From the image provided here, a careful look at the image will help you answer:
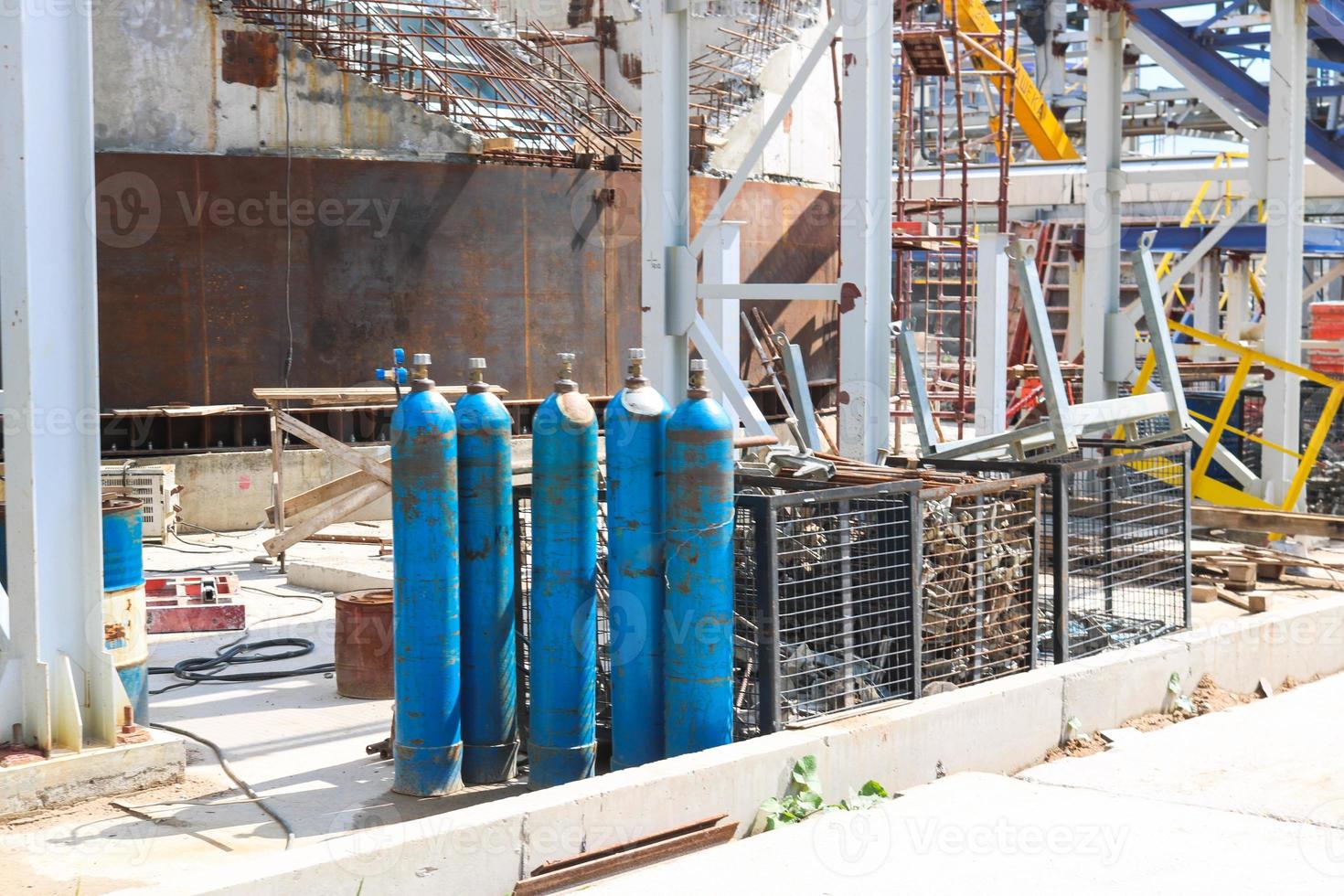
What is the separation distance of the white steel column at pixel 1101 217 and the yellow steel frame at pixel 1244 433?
695 millimetres

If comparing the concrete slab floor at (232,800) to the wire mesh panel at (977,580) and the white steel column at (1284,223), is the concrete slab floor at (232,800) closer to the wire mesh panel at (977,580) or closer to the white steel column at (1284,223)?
the wire mesh panel at (977,580)

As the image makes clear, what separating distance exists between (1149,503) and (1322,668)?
2.07 meters

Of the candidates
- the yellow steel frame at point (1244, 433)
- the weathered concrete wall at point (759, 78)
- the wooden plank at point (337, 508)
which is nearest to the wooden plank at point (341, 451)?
the wooden plank at point (337, 508)

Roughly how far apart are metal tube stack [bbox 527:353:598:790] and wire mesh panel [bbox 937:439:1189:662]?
2.82 meters

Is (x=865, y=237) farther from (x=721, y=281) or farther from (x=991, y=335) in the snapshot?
(x=991, y=335)

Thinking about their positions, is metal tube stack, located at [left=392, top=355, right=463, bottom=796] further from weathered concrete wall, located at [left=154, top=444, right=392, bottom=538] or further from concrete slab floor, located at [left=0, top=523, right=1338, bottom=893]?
weathered concrete wall, located at [left=154, top=444, right=392, bottom=538]

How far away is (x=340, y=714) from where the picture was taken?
8.39 metres

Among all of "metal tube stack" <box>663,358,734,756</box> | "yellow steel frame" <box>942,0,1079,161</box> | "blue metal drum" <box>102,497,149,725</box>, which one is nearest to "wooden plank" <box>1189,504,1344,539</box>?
"metal tube stack" <box>663,358,734,756</box>

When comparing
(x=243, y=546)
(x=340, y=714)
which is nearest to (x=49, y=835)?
(x=340, y=714)

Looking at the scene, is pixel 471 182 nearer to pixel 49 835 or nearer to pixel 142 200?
pixel 142 200

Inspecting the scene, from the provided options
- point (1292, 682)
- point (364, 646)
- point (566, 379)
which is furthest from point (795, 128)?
point (566, 379)

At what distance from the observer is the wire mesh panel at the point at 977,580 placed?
751cm

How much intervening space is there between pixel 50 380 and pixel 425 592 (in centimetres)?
194

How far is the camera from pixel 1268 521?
1185 cm
